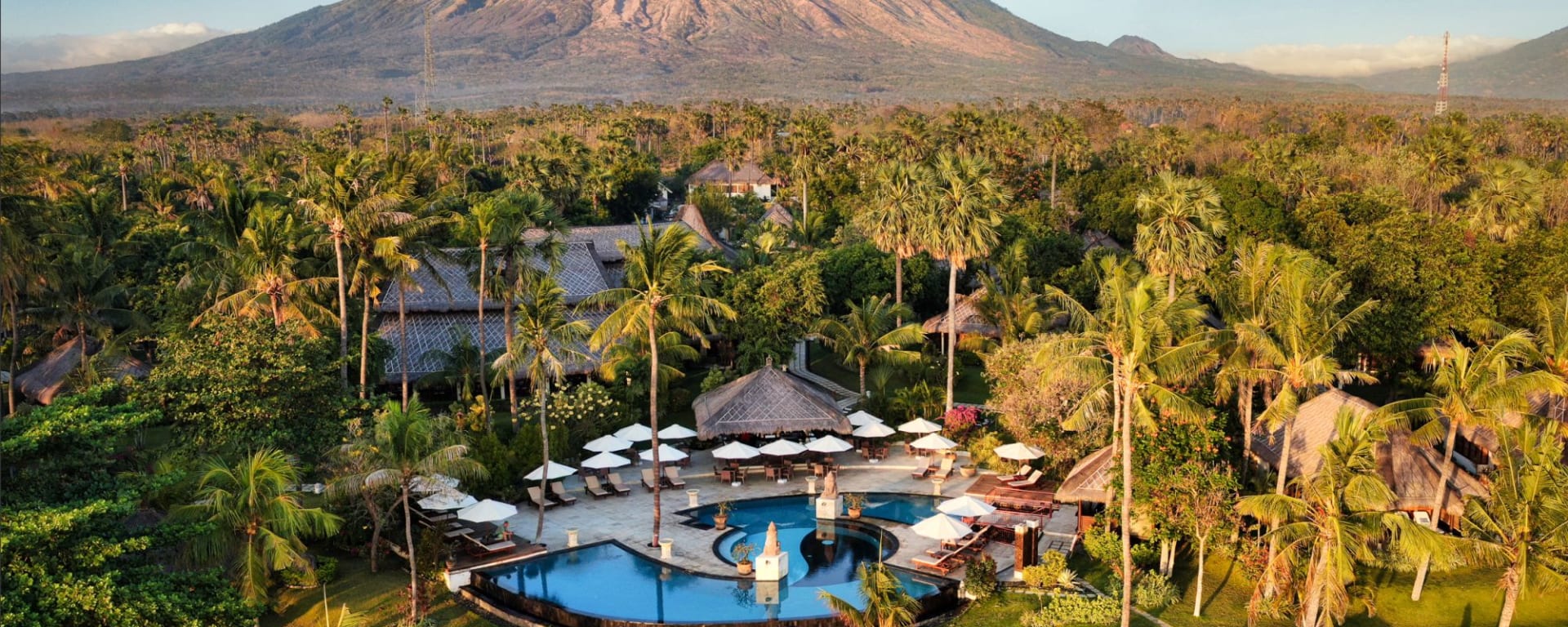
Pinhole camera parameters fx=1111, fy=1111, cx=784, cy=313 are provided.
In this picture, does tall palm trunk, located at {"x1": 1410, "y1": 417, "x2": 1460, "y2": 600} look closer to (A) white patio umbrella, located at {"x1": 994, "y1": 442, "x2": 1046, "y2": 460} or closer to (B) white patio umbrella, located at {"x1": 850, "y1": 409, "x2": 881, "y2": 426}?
(A) white patio umbrella, located at {"x1": 994, "y1": 442, "x2": 1046, "y2": 460}

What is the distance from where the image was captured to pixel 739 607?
76.5ft

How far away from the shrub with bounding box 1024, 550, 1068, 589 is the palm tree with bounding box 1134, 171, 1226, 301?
1129cm

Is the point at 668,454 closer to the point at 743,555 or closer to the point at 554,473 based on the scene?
the point at 554,473

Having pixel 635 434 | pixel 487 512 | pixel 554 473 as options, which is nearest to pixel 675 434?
pixel 635 434

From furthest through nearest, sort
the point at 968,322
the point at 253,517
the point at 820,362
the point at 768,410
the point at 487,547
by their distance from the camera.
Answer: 1. the point at 820,362
2. the point at 968,322
3. the point at 768,410
4. the point at 487,547
5. the point at 253,517

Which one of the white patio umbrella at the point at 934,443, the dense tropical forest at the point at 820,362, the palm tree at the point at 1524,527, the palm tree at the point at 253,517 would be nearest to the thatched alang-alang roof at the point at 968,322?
the dense tropical forest at the point at 820,362

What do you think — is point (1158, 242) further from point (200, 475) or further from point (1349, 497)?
point (200, 475)

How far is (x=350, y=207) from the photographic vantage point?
32156 millimetres

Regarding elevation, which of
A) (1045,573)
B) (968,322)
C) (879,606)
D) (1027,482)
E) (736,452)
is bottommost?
(1045,573)

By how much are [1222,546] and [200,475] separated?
21.9 metres

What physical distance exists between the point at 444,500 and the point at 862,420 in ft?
44.0

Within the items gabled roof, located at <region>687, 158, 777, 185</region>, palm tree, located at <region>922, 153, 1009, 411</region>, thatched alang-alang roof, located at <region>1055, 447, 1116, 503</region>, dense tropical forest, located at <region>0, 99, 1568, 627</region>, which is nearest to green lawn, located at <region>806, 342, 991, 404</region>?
dense tropical forest, located at <region>0, 99, 1568, 627</region>

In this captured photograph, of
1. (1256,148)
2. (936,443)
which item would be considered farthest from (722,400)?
(1256,148)

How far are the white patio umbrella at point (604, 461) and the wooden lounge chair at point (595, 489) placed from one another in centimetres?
37
